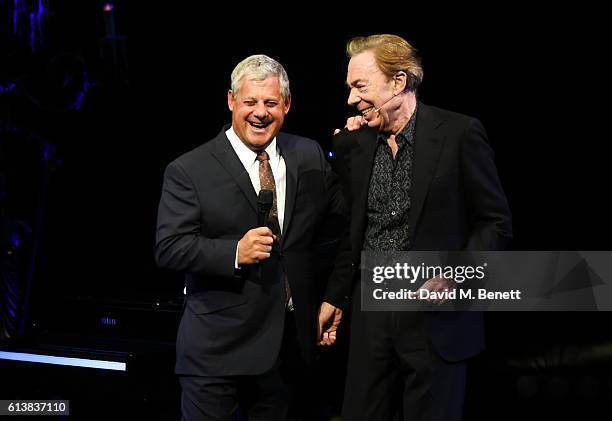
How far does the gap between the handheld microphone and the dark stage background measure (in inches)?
46.4

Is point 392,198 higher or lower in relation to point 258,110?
lower

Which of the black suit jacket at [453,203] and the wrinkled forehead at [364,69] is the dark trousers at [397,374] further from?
the wrinkled forehead at [364,69]

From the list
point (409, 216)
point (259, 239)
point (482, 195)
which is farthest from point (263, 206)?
point (482, 195)

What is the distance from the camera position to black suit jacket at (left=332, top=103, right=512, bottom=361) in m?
2.67

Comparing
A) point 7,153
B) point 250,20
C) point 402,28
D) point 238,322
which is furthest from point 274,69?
point 7,153

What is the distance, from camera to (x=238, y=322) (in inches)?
108

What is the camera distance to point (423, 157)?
2.71m

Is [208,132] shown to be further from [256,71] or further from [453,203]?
[453,203]

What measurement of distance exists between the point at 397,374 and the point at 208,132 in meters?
2.53

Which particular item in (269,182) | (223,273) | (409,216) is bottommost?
(223,273)

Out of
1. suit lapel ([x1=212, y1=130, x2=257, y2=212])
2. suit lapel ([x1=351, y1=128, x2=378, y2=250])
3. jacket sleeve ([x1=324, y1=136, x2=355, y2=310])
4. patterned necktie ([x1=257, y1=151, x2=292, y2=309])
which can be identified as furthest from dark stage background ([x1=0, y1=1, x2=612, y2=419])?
suit lapel ([x1=212, y1=130, x2=257, y2=212])

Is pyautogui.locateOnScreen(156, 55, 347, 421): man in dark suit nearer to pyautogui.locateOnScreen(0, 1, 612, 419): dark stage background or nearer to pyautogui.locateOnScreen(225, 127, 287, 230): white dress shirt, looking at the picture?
pyautogui.locateOnScreen(225, 127, 287, 230): white dress shirt

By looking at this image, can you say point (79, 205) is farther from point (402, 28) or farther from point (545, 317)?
Answer: point (545, 317)

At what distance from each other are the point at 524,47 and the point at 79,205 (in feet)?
9.11
